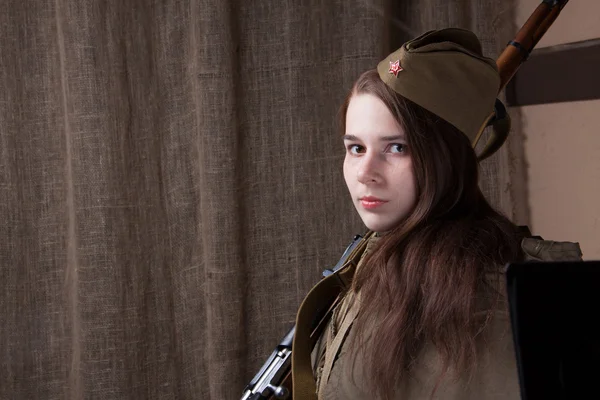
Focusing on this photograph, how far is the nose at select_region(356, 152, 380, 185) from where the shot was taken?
2.67 feet

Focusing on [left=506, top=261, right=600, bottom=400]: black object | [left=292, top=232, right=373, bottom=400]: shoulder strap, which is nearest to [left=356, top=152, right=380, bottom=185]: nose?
[left=292, top=232, right=373, bottom=400]: shoulder strap

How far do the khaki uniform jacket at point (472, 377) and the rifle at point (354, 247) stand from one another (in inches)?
4.7

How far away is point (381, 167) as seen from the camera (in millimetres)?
816

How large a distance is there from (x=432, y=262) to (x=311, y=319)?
0.62 feet

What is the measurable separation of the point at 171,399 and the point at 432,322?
892 mm

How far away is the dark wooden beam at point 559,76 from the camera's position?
1303 mm

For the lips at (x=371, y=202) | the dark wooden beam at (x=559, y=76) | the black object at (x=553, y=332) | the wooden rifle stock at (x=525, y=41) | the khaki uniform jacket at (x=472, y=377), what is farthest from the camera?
the dark wooden beam at (x=559, y=76)

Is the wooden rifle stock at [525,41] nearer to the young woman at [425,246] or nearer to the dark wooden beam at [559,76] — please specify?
the young woman at [425,246]

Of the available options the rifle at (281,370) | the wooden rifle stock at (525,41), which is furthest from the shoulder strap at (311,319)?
the wooden rifle stock at (525,41)

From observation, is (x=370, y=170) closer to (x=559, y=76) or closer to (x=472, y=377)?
(x=472, y=377)

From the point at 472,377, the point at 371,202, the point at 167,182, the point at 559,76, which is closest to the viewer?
the point at 472,377

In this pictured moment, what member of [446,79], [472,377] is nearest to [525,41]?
[446,79]

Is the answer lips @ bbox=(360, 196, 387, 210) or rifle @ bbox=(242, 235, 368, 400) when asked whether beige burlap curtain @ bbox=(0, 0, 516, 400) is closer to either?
rifle @ bbox=(242, 235, 368, 400)

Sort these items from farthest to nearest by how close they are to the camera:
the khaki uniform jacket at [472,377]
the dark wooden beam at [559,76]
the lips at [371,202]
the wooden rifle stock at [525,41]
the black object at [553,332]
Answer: the dark wooden beam at [559,76], the wooden rifle stock at [525,41], the lips at [371,202], the khaki uniform jacket at [472,377], the black object at [553,332]
